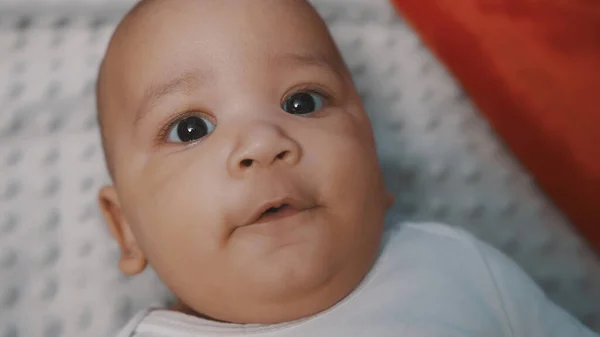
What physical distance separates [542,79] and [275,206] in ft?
1.60

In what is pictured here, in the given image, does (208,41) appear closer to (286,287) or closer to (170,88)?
(170,88)

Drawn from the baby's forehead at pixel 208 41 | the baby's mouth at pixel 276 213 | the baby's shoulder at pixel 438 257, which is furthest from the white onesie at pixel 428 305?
the baby's forehead at pixel 208 41

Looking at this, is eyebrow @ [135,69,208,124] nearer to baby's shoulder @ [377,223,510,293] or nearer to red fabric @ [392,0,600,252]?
baby's shoulder @ [377,223,510,293]

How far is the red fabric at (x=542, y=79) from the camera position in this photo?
829mm

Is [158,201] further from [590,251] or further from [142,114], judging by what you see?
[590,251]

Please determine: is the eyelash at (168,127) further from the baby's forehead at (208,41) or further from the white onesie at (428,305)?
the white onesie at (428,305)

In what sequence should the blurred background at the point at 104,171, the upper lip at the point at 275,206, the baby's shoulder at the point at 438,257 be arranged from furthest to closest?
the blurred background at the point at 104,171, the baby's shoulder at the point at 438,257, the upper lip at the point at 275,206

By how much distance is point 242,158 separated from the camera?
552 millimetres

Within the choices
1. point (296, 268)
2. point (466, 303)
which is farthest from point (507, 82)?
point (296, 268)

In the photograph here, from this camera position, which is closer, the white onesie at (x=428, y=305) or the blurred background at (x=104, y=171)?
the white onesie at (x=428, y=305)

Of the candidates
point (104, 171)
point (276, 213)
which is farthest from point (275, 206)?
point (104, 171)

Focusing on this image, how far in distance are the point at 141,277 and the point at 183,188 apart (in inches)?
10.6

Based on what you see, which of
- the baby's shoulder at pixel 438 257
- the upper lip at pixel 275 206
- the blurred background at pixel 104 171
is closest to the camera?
the upper lip at pixel 275 206

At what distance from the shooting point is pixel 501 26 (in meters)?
0.90
